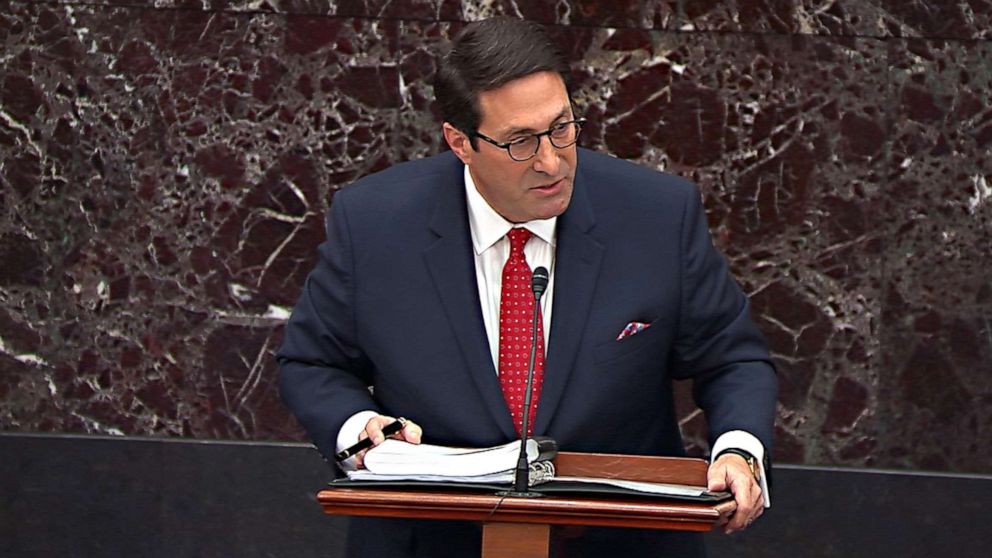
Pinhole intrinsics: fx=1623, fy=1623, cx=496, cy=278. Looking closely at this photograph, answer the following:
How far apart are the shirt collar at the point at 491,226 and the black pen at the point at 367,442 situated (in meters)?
0.43

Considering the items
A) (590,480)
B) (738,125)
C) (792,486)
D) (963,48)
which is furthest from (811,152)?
(590,480)

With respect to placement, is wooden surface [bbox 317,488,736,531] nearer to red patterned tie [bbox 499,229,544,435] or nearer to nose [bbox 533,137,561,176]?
red patterned tie [bbox 499,229,544,435]

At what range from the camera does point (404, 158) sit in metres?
4.99

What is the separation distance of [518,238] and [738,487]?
2.38 ft

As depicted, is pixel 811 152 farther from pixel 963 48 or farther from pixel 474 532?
pixel 474 532

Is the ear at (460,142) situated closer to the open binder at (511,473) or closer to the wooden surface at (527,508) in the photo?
the open binder at (511,473)

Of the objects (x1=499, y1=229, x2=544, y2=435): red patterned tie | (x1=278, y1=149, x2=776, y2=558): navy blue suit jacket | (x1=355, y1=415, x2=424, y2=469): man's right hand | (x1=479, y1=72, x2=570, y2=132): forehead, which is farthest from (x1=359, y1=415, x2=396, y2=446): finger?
(x1=479, y1=72, x2=570, y2=132): forehead

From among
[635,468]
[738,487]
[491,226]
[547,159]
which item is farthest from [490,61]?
[738,487]

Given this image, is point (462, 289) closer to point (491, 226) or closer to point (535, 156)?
point (491, 226)

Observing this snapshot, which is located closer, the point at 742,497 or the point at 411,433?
the point at 742,497

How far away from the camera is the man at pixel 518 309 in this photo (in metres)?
3.07

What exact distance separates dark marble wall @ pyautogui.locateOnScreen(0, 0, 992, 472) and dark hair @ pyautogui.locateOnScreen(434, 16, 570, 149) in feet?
5.87

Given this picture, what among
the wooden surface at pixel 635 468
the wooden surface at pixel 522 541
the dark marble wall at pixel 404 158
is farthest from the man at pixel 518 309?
the dark marble wall at pixel 404 158

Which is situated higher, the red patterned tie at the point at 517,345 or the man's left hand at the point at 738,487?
the red patterned tie at the point at 517,345
